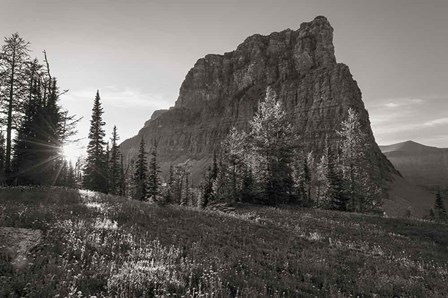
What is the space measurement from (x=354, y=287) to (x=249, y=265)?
8.49ft

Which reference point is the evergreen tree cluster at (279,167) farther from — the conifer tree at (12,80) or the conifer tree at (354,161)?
the conifer tree at (12,80)

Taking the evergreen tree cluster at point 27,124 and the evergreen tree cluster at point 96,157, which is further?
the evergreen tree cluster at point 96,157

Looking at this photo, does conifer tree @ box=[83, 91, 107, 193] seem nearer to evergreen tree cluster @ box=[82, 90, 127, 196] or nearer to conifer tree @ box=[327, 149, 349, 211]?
evergreen tree cluster @ box=[82, 90, 127, 196]

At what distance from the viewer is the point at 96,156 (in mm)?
47000

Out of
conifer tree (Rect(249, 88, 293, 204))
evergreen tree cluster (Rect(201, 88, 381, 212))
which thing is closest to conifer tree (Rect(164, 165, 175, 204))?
evergreen tree cluster (Rect(201, 88, 381, 212))

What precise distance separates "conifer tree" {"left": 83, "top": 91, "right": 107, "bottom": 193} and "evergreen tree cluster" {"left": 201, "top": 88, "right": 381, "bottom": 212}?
61.7ft

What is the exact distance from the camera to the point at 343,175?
42969 mm

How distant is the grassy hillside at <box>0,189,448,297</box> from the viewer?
5.51 meters

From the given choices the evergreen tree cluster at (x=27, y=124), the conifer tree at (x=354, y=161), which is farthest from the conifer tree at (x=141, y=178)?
the conifer tree at (x=354, y=161)

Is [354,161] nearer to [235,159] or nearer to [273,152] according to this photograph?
[273,152]

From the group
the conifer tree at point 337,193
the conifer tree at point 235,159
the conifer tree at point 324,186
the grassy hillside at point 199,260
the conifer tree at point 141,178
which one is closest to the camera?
the grassy hillside at point 199,260

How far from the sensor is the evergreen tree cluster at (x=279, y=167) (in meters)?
31.9

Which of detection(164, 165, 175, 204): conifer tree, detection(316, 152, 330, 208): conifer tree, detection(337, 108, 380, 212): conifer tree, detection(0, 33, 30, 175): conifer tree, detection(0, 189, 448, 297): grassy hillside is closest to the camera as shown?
detection(0, 189, 448, 297): grassy hillside

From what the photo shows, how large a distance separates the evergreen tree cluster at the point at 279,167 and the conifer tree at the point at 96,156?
18.8m
